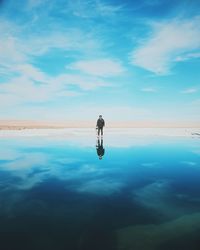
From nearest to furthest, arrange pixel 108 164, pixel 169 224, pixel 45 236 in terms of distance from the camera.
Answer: pixel 45 236, pixel 169 224, pixel 108 164

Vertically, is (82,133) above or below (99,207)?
above

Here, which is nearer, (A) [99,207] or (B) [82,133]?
(A) [99,207]

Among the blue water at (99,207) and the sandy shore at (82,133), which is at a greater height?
the sandy shore at (82,133)

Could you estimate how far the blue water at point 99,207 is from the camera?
481 cm

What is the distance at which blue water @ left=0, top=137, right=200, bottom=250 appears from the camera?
481cm

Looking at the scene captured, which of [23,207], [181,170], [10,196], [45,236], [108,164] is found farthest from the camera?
[108,164]

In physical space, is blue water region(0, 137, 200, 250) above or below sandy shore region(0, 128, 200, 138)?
below

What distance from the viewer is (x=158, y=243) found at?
4.75 meters

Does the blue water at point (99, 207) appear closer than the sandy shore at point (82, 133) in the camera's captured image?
Yes

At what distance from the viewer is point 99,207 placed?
652cm

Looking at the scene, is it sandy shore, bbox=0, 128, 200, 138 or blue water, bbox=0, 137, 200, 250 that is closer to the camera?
blue water, bbox=0, 137, 200, 250

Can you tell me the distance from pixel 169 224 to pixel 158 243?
0.93 metres

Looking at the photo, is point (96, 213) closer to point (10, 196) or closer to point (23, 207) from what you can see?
point (23, 207)

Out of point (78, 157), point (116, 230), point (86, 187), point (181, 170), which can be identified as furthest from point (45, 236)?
point (78, 157)
